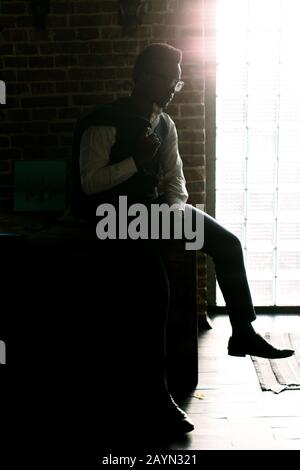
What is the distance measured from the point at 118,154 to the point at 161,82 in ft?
1.21

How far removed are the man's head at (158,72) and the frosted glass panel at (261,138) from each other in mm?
1275

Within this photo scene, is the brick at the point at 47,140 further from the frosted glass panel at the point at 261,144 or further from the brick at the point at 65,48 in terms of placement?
the frosted glass panel at the point at 261,144

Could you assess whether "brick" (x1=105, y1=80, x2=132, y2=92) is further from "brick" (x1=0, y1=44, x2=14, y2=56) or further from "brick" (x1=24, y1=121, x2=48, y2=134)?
"brick" (x1=0, y1=44, x2=14, y2=56)

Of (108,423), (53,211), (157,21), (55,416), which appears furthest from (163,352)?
(157,21)

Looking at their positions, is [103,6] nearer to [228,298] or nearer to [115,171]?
[115,171]

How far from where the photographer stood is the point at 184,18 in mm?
3578

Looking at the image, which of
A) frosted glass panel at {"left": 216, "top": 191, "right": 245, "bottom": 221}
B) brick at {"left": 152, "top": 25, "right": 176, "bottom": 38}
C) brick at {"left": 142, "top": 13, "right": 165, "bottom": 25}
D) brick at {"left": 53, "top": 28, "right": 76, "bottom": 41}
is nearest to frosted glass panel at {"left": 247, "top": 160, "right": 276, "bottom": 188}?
frosted glass panel at {"left": 216, "top": 191, "right": 245, "bottom": 221}

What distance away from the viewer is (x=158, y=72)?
2.61 metres

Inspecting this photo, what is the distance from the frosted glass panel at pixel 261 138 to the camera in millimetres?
3759

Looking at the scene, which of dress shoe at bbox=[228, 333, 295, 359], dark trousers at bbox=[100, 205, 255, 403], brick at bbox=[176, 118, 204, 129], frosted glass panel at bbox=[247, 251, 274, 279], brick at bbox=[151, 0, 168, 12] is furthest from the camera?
frosted glass panel at bbox=[247, 251, 274, 279]

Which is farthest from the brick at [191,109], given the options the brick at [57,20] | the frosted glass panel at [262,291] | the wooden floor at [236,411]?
the wooden floor at [236,411]

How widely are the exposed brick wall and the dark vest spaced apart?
3.22 feet

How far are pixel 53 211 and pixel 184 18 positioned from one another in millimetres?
1399

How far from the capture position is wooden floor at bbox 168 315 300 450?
2.32 metres
